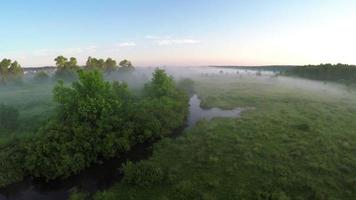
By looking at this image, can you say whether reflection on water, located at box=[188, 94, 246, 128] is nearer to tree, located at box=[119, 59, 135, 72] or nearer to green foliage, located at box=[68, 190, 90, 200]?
green foliage, located at box=[68, 190, 90, 200]

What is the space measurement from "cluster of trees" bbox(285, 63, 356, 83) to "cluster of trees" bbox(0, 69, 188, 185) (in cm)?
9142

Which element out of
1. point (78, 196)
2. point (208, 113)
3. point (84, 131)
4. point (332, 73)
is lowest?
point (78, 196)

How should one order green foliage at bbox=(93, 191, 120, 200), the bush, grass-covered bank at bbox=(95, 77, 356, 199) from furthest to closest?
the bush, grass-covered bank at bbox=(95, 77, 356, 199), green foliage at bbox=(93, 191, 120, 200)

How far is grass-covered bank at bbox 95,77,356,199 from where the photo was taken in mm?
21203

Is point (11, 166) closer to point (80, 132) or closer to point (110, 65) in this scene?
point (80, 132)

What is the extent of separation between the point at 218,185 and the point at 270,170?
5675 mm

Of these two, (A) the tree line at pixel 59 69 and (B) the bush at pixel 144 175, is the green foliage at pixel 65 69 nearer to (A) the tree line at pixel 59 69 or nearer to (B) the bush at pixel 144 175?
(A) the tree line at pixel 59 69

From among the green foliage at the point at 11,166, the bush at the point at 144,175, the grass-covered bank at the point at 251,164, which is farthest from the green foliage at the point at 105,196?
the green foliage at the point at 11,166

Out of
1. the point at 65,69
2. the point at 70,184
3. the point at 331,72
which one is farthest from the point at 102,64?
the point at 70,184

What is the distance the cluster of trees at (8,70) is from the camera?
9531cm

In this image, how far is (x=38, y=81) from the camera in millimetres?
116812

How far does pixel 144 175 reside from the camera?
906 inches

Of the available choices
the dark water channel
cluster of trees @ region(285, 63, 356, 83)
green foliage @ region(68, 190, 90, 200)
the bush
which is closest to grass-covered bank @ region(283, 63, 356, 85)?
cluster of trees @ region(285, 63, 356, 83)

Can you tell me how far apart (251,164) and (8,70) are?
341 feet
